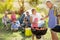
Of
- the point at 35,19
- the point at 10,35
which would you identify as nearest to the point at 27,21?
the point at 35,19

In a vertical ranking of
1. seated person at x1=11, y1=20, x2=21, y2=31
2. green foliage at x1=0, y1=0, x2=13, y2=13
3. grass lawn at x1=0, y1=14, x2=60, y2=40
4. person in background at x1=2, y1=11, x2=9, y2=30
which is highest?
green foliage at x1=0, y1=0, x2=13, y2=13

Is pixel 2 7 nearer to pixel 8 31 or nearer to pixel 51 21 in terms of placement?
pixel 8 31

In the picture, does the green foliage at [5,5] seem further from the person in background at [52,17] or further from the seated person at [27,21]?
the person in background at [52,17]

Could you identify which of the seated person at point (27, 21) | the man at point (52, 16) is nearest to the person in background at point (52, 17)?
the man at point (52, 16)

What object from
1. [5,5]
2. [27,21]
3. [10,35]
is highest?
[5,5]

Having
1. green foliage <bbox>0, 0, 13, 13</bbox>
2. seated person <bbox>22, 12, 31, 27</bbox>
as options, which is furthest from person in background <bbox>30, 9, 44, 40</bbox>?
green foliage <bbox>0, 0, 13, 13</bbox>

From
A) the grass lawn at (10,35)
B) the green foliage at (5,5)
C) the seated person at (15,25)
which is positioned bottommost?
the grass lawn at (10,35)

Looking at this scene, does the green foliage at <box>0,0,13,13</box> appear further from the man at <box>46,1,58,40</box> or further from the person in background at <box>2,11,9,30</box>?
the man at <box>46,1,58,40</box>

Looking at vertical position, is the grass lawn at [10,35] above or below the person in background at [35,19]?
below

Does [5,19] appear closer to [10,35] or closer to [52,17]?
[10,35]

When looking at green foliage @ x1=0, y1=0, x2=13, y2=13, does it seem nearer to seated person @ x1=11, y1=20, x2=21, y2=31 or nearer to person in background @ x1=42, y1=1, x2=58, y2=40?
seated person @ x1=11, y1=20, x2=21, y2=31

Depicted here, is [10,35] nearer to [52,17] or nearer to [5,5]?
[5,5]

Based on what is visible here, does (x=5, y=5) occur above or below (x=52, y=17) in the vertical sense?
above

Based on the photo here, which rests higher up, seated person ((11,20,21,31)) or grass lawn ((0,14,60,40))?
seated person ((11,20,21,31))
